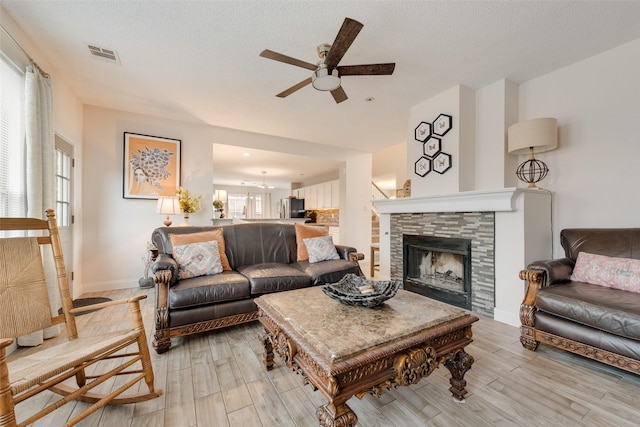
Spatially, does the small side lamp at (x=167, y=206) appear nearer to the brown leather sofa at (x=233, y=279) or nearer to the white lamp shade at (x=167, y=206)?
the white lamp shade at (x=167, y=206)

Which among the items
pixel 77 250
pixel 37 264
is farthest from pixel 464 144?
pixel 77 250

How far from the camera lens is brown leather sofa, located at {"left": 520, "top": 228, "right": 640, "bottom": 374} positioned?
159 centimetres

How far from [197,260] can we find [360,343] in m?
1.90

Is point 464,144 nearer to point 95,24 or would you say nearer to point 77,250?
point 95,24

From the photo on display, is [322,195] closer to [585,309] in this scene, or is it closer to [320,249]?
[320,249]

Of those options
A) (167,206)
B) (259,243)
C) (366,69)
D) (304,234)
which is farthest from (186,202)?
(366,69)

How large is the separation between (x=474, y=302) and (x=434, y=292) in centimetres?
49

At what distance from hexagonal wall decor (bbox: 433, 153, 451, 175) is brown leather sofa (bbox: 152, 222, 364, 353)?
1.50 m

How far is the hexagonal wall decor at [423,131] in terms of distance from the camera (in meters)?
3.42

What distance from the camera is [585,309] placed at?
5.68 ft

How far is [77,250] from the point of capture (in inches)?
135

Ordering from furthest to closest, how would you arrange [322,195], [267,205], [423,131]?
[267,205] < [322,195] < [423,131]

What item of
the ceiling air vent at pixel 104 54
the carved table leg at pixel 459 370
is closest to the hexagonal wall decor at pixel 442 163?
the carved table leg at pixel 459 370

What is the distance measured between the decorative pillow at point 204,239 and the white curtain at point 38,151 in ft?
3.06
